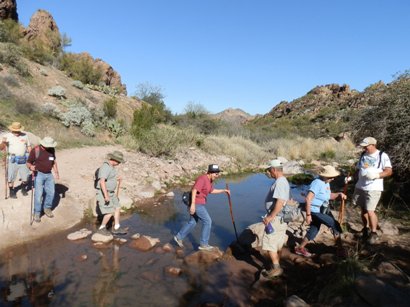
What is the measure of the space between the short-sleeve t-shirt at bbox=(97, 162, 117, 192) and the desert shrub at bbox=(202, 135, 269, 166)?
48.6ft

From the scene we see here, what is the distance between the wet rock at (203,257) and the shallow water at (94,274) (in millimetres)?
239

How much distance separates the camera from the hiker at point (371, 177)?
635 cm

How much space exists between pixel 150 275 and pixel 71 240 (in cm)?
242

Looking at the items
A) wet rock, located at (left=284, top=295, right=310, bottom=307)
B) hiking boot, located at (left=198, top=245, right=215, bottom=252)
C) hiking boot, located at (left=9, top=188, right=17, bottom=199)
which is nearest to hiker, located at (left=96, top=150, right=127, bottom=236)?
hiking boot, located at (left=198, top=245, right=215, bottom=252)

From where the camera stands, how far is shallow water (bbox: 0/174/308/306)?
517 centimetres

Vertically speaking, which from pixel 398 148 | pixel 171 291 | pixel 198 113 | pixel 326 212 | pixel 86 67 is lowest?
pixel 171 291

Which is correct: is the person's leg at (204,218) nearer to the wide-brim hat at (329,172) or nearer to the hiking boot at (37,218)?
the wide-brim hat at (329,172)

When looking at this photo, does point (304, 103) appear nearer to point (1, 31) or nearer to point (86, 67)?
point (86, 67)

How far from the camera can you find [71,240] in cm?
744

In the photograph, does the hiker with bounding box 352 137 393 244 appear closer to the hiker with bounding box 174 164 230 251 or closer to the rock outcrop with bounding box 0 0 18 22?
the hiker with bounding box 174 164 230 251

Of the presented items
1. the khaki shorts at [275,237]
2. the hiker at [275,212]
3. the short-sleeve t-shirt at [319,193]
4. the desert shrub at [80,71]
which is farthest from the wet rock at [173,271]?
the desert shrub at [80,71]

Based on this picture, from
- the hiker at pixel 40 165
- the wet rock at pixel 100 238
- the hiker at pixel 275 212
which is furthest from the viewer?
the hiker at pixel 40 165

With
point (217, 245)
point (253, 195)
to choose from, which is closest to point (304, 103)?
point (253, 195)

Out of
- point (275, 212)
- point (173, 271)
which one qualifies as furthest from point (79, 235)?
point (275, 212)
